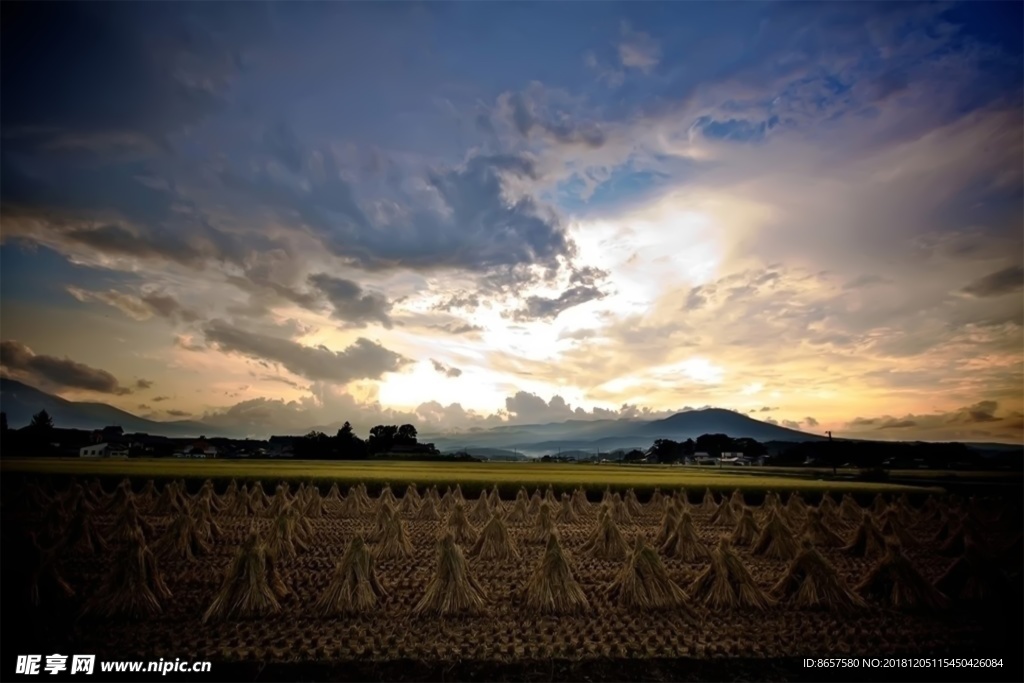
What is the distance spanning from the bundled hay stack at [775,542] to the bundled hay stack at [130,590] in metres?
13.9

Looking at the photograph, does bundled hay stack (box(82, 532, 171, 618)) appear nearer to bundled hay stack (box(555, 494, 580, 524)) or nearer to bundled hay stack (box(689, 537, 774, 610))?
bundled hay stack (box(689, 537, 774, 610))

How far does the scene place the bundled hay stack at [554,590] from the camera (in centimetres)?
888

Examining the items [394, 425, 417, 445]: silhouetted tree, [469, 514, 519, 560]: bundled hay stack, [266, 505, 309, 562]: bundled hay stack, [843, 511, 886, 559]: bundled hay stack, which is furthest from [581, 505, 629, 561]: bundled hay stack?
[394, 425, 417, 445]: silhouetted tree

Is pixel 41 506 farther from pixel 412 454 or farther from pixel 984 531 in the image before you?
pixel 412 454

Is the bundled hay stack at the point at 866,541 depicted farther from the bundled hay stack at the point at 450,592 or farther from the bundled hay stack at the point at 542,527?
the bundled hay stack at the point at 450,592

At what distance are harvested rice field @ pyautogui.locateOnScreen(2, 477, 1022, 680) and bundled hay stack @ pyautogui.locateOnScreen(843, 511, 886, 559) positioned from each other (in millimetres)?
73

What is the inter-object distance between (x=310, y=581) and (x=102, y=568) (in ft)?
14.7

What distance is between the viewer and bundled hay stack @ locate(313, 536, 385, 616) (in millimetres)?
8492

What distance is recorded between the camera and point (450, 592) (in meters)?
8.70

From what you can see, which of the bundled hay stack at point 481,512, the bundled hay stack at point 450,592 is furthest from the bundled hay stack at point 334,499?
the bundled hay stack at point 450,592

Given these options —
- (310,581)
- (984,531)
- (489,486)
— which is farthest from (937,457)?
(310,581)

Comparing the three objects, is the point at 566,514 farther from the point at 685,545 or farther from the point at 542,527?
the point at 685,545

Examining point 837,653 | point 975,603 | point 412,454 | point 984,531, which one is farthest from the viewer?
point 412,454

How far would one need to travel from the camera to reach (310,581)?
34.6ft
